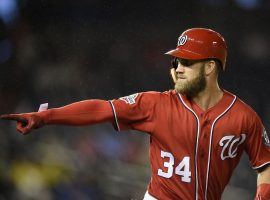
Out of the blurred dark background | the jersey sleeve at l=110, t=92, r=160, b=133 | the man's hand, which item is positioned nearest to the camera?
the man's hand

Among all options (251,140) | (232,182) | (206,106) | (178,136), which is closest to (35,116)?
(178,136)

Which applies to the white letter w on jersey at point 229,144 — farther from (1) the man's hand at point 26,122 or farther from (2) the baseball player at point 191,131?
(1) the man's hand at point 26,122

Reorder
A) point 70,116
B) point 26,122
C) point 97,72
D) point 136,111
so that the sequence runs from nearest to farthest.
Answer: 1. point 26,122
2. point 70,116
3. point 136,111
4. point 97,72

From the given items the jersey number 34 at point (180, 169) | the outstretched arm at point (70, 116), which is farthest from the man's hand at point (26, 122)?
the jersey number 34 at point (180, 169)

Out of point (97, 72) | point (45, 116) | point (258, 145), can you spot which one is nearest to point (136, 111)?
point (45, 116)

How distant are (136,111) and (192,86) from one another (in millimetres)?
213

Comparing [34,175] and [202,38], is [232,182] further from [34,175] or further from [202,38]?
[202,38]

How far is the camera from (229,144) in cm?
198

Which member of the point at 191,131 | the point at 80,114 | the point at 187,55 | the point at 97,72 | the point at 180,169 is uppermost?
the point at 187,55

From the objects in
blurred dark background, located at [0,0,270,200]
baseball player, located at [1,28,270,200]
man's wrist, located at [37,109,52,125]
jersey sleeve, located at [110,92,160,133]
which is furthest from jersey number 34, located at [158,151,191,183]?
blurred dark background, located at [0,0,270,200]

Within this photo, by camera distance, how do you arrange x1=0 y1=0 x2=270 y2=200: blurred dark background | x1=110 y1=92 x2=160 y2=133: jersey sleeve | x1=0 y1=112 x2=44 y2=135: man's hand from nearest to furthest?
x1=0 y1=112 x2=44 y2=135: man's hand → x1=110 y1=92 x2=160 y2=133: jersey sleeve → x1=0 y1=0 x2=270 y2=200: blurred dark background

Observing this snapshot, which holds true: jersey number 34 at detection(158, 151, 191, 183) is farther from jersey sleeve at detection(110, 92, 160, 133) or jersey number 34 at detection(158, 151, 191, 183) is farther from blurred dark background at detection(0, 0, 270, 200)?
blurred dark background at detection(0, 0, 270, 200)

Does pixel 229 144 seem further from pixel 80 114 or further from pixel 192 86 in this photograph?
pixel 80 114

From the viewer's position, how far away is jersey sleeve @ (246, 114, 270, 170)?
201cm
